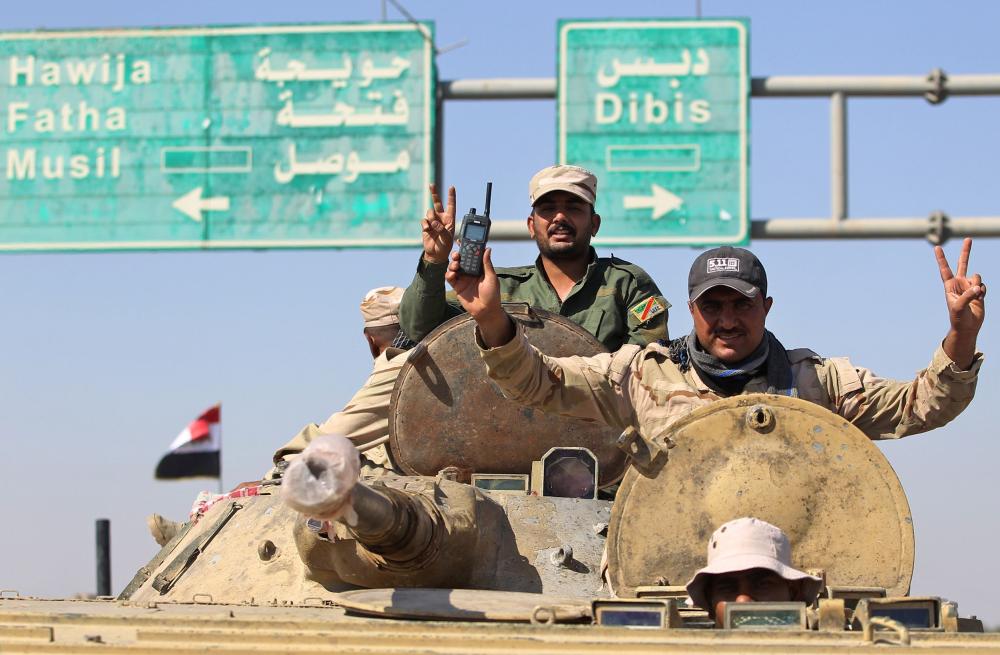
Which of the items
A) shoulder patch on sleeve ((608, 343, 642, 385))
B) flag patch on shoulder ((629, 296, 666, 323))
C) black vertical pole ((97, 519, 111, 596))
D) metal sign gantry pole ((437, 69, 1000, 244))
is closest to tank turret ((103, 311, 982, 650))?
shoulder patch on sleeve ((608, 343, 642, 385))

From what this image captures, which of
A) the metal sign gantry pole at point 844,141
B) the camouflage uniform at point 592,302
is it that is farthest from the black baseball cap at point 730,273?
the metal sign gantry pole at point 844,141

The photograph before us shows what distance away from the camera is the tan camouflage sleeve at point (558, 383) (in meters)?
7.52

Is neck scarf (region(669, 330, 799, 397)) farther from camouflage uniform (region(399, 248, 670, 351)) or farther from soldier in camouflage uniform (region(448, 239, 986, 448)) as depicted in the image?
camouflage uniform (region(399, 248, 670, 351))

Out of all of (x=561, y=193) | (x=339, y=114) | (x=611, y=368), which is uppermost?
(x=339, y=114)

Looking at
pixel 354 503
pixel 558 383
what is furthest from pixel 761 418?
pixel 354 503

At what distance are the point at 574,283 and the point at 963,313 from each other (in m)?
2.53

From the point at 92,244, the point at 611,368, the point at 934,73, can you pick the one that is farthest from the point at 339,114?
the point at 611,368

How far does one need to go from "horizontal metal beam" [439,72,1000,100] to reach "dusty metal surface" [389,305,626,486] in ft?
31.1

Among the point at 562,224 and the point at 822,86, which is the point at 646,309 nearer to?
the point at 562,224

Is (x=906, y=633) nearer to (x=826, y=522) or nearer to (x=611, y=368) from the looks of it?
(x=826, y=522)

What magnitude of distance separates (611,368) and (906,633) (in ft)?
7.51

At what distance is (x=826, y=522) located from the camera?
Answer: 285 inches

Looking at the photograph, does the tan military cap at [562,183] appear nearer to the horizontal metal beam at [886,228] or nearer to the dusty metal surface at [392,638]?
the dusty metal surface at [392,638]

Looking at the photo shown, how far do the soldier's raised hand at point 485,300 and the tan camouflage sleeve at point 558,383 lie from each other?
0.05 m
